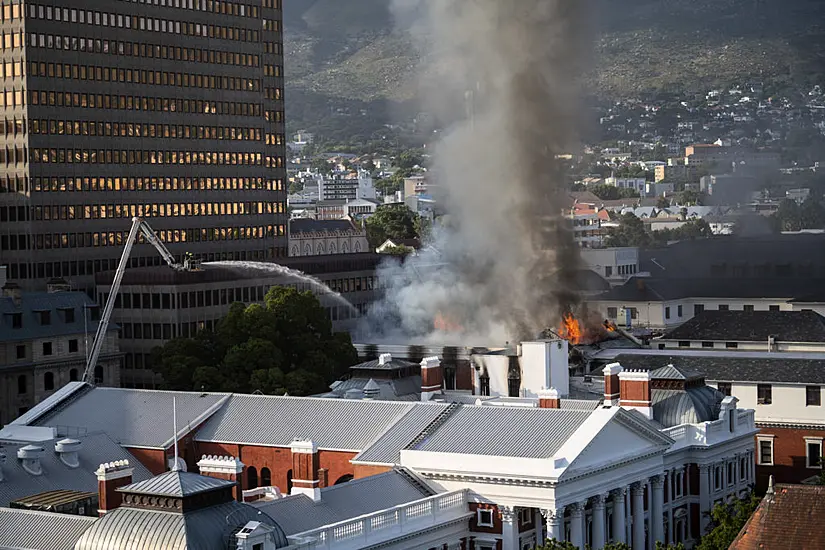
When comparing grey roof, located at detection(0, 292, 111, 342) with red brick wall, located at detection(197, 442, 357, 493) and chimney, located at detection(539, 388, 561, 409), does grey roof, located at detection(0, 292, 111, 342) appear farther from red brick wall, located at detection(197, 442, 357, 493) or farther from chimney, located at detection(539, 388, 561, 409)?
chimney, located at detection(539, 388, 561, 409)

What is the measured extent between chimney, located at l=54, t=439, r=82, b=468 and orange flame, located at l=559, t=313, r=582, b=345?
64111 millimetres

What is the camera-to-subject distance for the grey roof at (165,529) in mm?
78125

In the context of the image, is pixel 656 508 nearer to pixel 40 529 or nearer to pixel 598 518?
pixel 598 518

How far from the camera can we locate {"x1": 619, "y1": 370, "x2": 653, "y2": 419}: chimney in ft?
381

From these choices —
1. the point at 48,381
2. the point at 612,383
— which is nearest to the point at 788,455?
the point at 612,383

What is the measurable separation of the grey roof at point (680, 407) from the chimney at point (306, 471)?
31571mm

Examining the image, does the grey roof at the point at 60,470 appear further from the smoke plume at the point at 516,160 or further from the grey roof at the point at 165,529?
the smoke plume at the point at 516,160

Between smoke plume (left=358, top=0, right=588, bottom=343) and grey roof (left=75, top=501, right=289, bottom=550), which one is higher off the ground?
smoke plume (left=358, top=0, right=588, bottom=343)

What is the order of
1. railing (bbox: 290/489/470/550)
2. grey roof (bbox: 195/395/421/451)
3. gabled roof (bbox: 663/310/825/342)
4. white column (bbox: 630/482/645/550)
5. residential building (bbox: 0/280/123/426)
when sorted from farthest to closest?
1. gabled roof (bbox: 663/310/825/342)
2. residential building (bbox: 0/280/123/426)
3. grey roof (bbox: 195/395/421/451)
4. white column (bbox: 630/482/645/550)
5. railing (bbox: 290/489/470/550)

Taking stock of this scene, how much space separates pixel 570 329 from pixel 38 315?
4812cm

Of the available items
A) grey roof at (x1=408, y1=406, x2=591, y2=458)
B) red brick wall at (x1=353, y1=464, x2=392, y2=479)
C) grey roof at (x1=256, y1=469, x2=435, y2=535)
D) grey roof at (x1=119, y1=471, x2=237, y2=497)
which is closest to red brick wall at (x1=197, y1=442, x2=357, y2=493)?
red brick wall at (x1=353, y1=464, x2=392, y2=479)

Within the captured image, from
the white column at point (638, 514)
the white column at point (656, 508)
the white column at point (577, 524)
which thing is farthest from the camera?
the white column at point (656, 508)

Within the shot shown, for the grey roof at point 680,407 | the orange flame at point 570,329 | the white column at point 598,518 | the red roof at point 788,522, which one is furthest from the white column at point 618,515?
the orange flame at point 570,329

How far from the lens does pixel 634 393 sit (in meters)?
117
